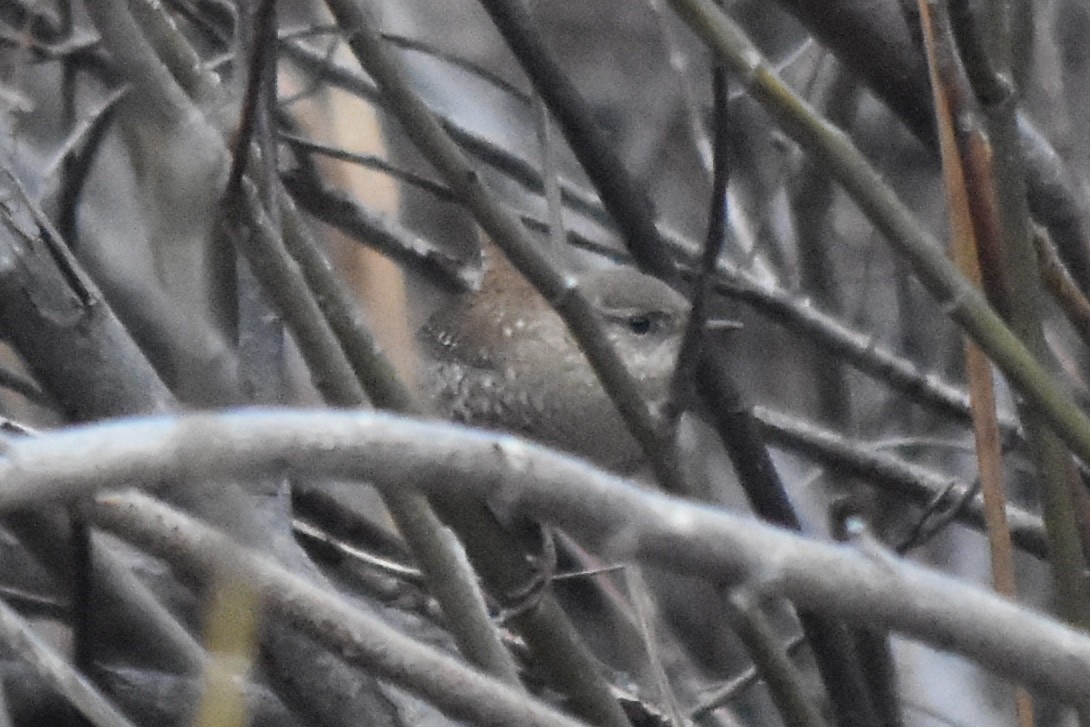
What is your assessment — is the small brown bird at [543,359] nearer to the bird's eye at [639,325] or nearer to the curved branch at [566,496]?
the bird's eye at [639,325]

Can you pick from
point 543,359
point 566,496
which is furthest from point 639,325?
point 566,496

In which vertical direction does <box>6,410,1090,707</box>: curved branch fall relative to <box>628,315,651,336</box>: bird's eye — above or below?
below

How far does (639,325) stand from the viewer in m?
2.60

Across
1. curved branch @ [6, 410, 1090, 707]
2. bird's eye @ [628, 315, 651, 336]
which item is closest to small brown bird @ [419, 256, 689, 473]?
bird's eye @ [628, 315, 651, 336]

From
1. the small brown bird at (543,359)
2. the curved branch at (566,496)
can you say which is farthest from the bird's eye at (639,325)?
the curved branch at (566,496)

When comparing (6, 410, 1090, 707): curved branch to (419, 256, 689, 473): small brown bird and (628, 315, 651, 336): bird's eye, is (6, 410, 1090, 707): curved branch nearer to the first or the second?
(419, 256, 689, 473): small brown bird

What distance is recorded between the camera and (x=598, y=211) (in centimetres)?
270

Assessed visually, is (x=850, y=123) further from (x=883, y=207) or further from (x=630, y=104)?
(x=630, y=104)

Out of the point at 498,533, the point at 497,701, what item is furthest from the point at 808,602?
the point at 498,533

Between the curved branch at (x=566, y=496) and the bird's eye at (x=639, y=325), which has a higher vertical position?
the bird's eye at (x=639, y=325)

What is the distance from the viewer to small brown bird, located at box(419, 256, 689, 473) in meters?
2.35

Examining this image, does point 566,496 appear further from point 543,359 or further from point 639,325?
point 639,325

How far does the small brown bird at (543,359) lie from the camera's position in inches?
92.5

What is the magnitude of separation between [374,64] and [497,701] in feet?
1.78
